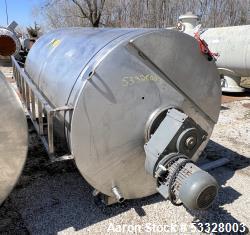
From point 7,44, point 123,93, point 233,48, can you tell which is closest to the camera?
point 123,93

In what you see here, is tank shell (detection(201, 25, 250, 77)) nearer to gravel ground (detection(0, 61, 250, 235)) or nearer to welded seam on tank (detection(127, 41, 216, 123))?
gravel ground (detection(0, 61, 250, 235))

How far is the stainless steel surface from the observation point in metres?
1.85

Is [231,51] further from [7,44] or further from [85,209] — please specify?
[85,209]

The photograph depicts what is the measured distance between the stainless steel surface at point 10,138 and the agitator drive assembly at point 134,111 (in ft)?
0.82

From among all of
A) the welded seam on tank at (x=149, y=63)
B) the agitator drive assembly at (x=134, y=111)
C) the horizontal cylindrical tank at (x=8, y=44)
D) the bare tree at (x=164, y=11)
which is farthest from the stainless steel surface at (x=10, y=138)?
the bare tree at (x=164, y=11)

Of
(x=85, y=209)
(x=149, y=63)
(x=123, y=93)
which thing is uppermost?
(x=149, y=63)

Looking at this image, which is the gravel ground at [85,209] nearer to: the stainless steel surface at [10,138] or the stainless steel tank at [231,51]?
the stainless steel surface at [10,138]

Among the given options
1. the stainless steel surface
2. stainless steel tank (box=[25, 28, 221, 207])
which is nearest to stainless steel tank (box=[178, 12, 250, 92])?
stainless steel tank (box=[25, 28, 221, 207])

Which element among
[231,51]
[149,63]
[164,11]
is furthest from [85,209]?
[164,11]

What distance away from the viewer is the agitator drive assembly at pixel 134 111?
6.86 feet

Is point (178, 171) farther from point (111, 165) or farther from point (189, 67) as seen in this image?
point (189, 67)

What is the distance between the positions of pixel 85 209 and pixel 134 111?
101 centimetres

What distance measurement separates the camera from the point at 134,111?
89.2 inches

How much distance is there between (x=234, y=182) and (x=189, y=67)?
1.42 metres
